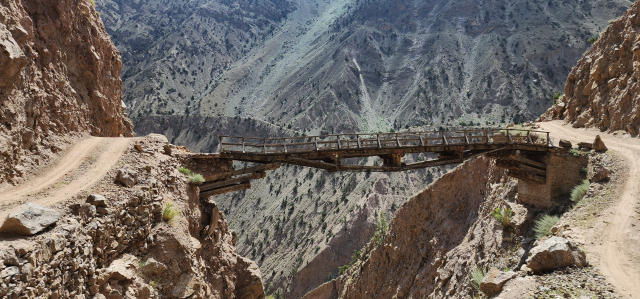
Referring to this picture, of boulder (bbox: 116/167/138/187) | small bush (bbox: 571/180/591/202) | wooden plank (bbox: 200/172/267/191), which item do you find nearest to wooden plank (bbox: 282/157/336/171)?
wooden plank (bbox: 200/172/267/191)

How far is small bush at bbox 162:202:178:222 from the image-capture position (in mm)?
12586

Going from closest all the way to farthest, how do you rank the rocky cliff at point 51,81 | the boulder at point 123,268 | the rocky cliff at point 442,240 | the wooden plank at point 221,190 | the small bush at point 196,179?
the boulder at point 123,268 < the rocky cliff at point 51,81 < the small bush at point 196,179 < the wooden plank at point 221,190 < the rocky cliff at point 442,240

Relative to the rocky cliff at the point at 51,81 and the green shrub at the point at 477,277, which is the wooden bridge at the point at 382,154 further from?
the rocky cliff at the point at 51,81

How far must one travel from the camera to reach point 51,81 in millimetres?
14664

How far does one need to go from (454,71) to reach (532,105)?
21477mm

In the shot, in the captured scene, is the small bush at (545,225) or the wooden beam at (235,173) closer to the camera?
the small bush at (545,225)

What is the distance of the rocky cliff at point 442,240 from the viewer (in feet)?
61.8

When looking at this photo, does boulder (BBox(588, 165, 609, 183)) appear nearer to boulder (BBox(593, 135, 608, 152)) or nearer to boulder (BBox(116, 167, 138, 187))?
boulder (BBox(593, 135, 608, 152))

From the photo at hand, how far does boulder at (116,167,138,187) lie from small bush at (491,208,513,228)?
15187 millimetres

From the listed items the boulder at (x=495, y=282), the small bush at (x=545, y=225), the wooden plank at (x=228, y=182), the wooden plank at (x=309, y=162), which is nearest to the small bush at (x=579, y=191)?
the small bush at (x=545, y=225)

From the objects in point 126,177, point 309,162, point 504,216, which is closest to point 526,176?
point 504,216

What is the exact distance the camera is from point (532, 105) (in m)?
81.4

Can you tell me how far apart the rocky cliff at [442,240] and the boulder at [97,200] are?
14334 millimetres

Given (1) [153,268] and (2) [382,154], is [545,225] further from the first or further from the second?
(1) [153,268]
